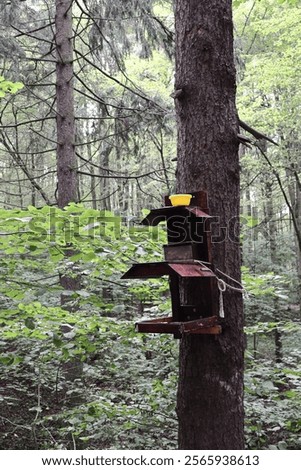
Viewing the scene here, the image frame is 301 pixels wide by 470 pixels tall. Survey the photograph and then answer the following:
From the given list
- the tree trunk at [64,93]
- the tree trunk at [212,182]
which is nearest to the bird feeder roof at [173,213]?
the tree trunk at [212,182]

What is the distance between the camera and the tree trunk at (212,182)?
7.48 feet

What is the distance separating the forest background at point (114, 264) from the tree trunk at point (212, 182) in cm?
28

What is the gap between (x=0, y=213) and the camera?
2604mm

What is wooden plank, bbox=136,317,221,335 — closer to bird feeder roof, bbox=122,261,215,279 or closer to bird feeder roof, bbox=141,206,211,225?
bird feeder roof, bbox=122,261,215,279

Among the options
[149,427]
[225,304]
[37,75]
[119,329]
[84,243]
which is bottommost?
[149,427]

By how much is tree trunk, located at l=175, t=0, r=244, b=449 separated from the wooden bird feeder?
13cm

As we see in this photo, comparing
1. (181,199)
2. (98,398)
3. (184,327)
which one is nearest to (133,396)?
(98,398)

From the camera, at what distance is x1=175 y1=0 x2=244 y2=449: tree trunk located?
228cm

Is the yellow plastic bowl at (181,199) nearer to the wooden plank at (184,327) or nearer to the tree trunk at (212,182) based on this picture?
the tree trunk at (212,182)

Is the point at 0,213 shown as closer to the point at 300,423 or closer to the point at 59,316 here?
the point at 59,316

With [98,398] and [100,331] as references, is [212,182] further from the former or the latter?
[98,398]

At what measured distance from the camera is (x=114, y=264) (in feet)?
11.0
